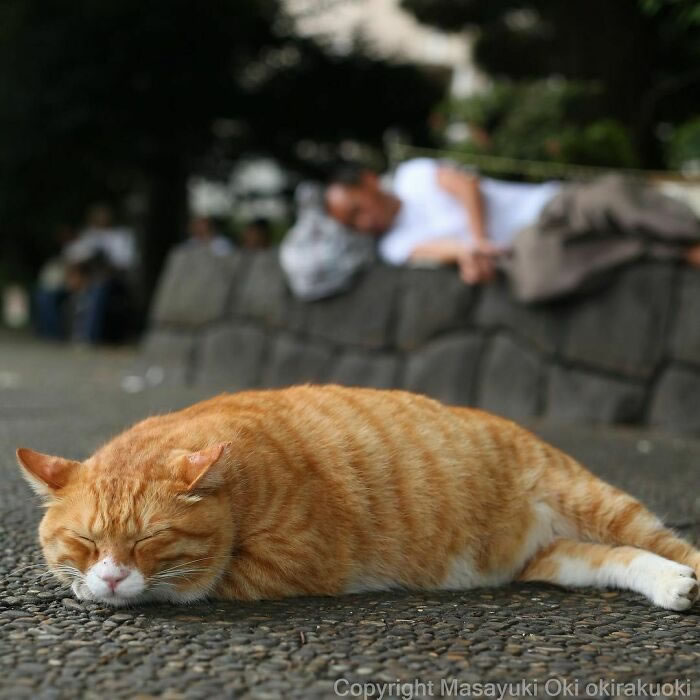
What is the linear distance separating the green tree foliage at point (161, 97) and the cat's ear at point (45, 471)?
9.32m

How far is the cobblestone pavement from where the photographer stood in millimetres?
1944

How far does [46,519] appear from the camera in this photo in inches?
97.0

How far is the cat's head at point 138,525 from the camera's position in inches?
90.2

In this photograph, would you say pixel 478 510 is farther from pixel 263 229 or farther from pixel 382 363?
pixel 263 229

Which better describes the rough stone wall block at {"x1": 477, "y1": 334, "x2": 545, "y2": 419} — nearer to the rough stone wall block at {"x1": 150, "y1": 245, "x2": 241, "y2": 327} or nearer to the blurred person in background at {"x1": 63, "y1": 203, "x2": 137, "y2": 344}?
the rough stone wall block at {"x1": 150, "y1": 245, "x2": 241, "y2": 327}

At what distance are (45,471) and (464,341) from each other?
13.0 ft

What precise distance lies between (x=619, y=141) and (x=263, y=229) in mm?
4562

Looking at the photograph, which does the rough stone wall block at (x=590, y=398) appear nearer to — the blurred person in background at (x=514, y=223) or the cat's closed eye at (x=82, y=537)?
the blurred person in background at (x=514, y=223)

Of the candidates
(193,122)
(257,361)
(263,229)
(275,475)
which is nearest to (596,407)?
(257,361)

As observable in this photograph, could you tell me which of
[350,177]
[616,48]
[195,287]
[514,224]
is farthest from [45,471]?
[616,48]

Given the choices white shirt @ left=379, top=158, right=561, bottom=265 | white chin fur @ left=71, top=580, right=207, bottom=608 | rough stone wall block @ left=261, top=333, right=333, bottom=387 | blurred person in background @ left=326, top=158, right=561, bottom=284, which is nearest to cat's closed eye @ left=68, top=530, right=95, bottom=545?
white chin fur @ left=71, top=580, right=207, bottom=608

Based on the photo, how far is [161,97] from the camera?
11461mm

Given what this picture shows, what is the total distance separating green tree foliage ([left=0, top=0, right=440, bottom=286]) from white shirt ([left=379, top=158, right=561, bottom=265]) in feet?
18.3

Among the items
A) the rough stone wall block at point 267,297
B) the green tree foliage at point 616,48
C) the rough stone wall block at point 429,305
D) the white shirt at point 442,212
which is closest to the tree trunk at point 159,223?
the green tree foliage at point 616,48
